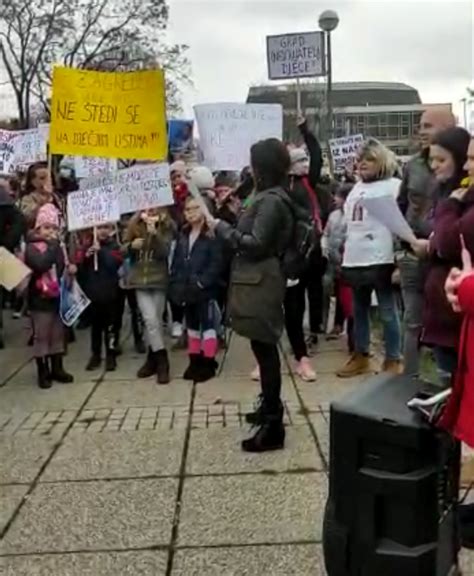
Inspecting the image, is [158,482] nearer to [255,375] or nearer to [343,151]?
[255,375]

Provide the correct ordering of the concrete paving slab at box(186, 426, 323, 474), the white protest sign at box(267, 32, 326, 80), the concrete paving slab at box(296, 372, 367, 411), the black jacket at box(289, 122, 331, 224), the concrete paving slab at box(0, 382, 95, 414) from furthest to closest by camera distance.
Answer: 1. the white protest sign at box(267, 32, 326, 80)
2. the black jacket at box(289, 122, 331, 224)
3. the concrete paving slab at box(0, 382, 95, 414)
4. the concrete paving slab at box(296, 372, 367, 411)
5. the concrete paving slab at box(186, 426, 323, 474)

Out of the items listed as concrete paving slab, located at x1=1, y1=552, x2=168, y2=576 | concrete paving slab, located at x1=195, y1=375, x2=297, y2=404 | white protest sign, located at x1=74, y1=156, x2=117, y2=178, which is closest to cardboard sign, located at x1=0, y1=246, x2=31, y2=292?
concrete paving slab, located at x1=195, y1=375, x2=297, y2=404

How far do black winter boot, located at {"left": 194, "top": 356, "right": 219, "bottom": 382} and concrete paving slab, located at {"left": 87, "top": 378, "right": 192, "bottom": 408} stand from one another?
0.46ft

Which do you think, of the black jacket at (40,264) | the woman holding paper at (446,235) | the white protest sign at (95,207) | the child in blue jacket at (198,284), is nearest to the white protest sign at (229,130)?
the child in blue jacket at (198,284)

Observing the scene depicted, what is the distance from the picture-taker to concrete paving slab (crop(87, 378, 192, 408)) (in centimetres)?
657

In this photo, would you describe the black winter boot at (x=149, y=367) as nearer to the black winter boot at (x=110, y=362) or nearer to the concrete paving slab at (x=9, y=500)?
the black winter boot at (x=110, y=362)

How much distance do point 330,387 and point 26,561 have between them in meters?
3.44

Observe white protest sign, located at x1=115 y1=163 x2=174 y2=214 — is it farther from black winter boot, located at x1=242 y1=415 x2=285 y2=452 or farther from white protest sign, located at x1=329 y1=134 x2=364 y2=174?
white protest sign, located at x1=329 y1=134 x2=364 y2=174

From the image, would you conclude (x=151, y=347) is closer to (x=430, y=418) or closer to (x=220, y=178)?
(x=220, y=178)

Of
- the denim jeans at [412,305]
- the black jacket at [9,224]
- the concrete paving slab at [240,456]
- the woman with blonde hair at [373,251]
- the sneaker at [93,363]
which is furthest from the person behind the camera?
the black jacket at [9,224]

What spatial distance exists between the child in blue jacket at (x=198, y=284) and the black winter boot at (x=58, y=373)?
958 millimetres

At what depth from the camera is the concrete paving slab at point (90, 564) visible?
3.68 m

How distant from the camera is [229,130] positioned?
25.5 ft

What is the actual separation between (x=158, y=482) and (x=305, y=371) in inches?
103
